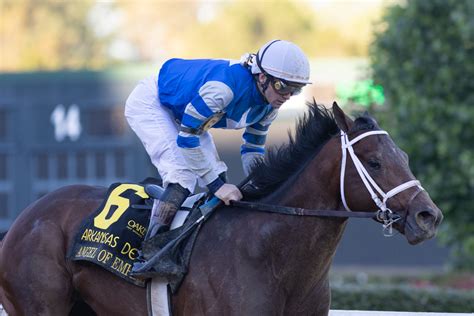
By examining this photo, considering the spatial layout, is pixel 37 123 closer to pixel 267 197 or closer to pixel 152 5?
pixel 267 197

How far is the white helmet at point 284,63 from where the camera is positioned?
489 cm

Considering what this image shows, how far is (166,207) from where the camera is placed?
501 centimetres

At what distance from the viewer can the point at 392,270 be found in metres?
16.8

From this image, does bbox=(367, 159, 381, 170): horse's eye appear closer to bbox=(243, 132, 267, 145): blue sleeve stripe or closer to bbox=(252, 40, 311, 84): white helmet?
bbox=(252, 40, 311, 84): white helmet

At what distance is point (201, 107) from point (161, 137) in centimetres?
44

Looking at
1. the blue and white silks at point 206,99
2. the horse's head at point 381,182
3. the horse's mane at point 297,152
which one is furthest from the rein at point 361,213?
the blue and white silks at point 206,99

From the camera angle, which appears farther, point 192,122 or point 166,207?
point 166,207

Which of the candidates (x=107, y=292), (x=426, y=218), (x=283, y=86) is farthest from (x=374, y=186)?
(x=107, y=292)

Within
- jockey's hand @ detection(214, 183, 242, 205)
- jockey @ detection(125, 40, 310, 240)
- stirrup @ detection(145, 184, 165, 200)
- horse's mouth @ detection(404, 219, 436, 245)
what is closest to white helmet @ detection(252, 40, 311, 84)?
jockey @ detection(125, 40, 310, 240)

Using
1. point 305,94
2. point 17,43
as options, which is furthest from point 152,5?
point 305,94

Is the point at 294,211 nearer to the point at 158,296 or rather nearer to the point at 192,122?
the point at 192,122

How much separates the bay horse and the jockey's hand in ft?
0.29

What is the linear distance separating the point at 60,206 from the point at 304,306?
151 centimetres

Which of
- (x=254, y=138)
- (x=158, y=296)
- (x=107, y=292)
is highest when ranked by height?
(x=254, y=138)
